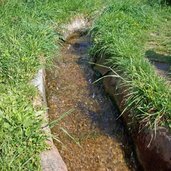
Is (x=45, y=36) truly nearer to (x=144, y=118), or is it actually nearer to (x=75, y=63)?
(x=75, y=63)

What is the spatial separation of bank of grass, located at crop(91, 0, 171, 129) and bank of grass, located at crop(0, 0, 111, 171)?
0.88 metres

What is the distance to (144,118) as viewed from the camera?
4.58 meters

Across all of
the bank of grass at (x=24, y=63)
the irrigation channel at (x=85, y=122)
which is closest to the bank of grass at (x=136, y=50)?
the irrigation channel at (x=85, y=122)

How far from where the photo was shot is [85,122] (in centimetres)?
543

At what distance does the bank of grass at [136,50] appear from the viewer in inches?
181

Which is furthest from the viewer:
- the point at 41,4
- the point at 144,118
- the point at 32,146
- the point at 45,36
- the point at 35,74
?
the point at 41,4

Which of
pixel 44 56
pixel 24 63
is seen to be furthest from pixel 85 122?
pixel 44 56

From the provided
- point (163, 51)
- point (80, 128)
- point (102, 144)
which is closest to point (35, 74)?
point (80, 128)

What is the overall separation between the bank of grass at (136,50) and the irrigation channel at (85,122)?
47 cm

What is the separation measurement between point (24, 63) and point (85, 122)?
4.15 feet

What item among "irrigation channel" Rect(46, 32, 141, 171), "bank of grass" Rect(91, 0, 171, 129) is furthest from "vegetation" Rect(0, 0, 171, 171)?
"irrigation channel" Rect(46, 32, 141, 171)

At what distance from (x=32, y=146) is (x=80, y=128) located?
1605 millimetres

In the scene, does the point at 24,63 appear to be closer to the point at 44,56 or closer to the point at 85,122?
the point at 44,56

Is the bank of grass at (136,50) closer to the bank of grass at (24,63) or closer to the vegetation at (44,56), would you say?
the vegetation at (44,56)
